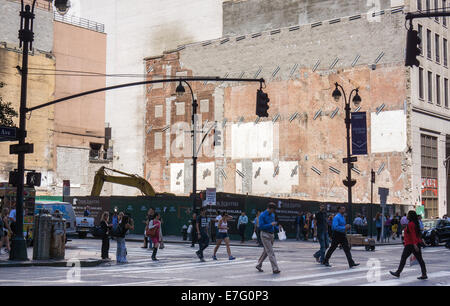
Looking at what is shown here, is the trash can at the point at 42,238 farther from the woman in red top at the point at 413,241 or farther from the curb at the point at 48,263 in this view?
the woman in red top at the point at 413,241

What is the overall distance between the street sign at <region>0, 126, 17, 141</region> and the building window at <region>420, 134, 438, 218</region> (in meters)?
42.1

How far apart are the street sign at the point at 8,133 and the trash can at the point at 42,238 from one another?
2.79 m

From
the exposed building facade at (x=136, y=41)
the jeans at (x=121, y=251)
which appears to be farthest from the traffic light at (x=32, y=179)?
the exposed building facade at (x=136, y=41)

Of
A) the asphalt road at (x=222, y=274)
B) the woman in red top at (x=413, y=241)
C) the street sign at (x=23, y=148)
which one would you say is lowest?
the asphalt road at (x=222, y=274)

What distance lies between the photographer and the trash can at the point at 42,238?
66.9 feet

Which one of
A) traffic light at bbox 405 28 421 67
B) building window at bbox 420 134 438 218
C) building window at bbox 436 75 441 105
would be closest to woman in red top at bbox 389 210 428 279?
traffic light at bbox 405 28 421 67

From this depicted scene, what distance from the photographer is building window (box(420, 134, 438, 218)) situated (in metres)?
55.1

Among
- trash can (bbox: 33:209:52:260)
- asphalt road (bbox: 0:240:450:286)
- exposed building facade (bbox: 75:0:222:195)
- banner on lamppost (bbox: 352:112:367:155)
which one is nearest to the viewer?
asphalt road (bbox: 0:240:450:286)

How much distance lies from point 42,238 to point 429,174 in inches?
1698

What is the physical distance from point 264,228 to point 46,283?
6.10m

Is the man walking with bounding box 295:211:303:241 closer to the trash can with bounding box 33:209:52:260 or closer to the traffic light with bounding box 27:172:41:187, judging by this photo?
the traffic light with bounding box 27:172:41:187

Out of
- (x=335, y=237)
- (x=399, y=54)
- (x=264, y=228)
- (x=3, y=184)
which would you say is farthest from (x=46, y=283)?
(x=399, y=54)

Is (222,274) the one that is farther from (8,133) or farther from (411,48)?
(8,133)

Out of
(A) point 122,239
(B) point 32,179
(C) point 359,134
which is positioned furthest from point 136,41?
(A) point 122,239
